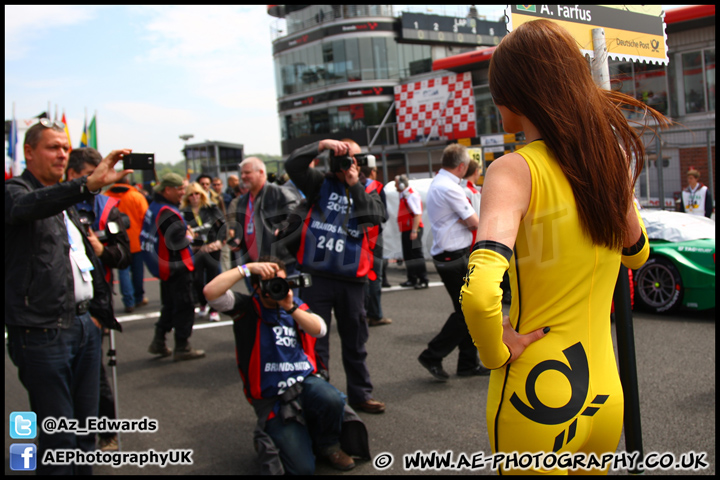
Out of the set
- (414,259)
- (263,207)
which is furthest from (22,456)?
(414,259)

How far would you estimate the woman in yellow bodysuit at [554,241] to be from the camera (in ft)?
4.56

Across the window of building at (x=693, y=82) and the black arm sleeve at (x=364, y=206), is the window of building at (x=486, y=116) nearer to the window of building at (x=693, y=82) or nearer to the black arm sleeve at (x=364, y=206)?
the black arm sleeve at (x=364, y=206)

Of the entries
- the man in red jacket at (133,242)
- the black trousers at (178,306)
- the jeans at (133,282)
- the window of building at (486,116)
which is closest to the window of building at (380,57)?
the window of building at (486,116)

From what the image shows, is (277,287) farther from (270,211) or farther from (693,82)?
(693,82)

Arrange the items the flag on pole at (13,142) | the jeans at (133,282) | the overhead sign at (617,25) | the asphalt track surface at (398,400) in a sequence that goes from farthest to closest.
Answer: the flag on pole at (13,142), the jeans at (133,282), the asphalt track surface at (398,400), the overhead sign at (617,25)

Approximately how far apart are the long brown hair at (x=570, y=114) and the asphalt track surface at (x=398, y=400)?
221 cm

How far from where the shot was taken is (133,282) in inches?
364

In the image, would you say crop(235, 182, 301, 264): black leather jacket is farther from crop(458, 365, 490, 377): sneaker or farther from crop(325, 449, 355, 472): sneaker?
crop(325, 449, 355, 472): sneaker

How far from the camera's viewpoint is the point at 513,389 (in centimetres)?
144

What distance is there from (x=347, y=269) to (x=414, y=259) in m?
5.62

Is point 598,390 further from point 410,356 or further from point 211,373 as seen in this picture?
point 211,373

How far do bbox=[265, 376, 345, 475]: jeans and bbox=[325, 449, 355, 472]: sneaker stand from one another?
0.19 ft

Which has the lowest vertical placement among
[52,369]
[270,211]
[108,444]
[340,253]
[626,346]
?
[108,444]

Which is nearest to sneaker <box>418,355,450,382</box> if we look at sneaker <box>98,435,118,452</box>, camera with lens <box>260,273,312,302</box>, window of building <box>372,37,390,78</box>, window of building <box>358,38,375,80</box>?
camera with lens <box>260,273,312,302</box>
